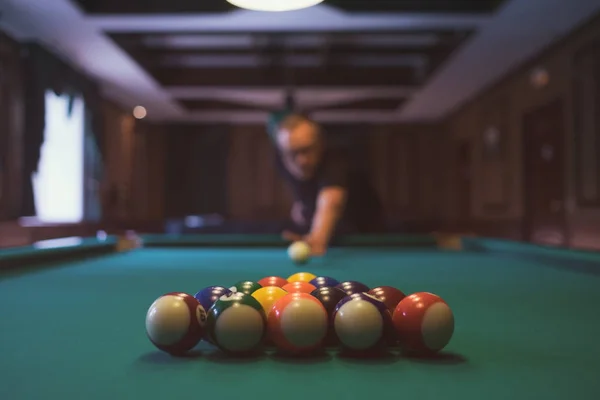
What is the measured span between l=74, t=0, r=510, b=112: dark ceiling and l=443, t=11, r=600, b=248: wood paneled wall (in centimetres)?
98

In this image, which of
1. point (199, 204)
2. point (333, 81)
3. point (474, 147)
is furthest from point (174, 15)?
point (199, 204)

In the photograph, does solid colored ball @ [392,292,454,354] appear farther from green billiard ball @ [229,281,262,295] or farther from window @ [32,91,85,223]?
window @ [32,91,85,223]

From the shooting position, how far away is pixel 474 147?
26.9 feet

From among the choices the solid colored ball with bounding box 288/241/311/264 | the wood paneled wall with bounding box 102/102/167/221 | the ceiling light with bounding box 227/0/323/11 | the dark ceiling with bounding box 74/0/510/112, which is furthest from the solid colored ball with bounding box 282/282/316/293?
the wood paneled wall with bounding box 102/102/167/221

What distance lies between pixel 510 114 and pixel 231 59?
3425 mm

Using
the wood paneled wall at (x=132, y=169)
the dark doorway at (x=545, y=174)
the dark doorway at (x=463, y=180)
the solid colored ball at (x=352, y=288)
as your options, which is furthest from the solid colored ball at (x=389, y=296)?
the dark doorway at (x=463, y=180)

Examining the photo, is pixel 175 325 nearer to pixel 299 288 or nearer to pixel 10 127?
pixel 299 288

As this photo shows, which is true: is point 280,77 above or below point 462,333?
above

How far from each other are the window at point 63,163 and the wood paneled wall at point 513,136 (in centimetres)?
510

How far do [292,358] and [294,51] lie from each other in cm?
551

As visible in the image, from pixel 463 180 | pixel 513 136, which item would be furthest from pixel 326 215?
pixel 463 180

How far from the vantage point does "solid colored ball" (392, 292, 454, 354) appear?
38.1 inches

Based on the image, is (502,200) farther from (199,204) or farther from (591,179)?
(199,204)

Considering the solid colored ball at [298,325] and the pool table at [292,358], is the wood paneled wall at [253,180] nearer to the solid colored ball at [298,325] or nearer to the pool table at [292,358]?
the pool table at [292,358]
